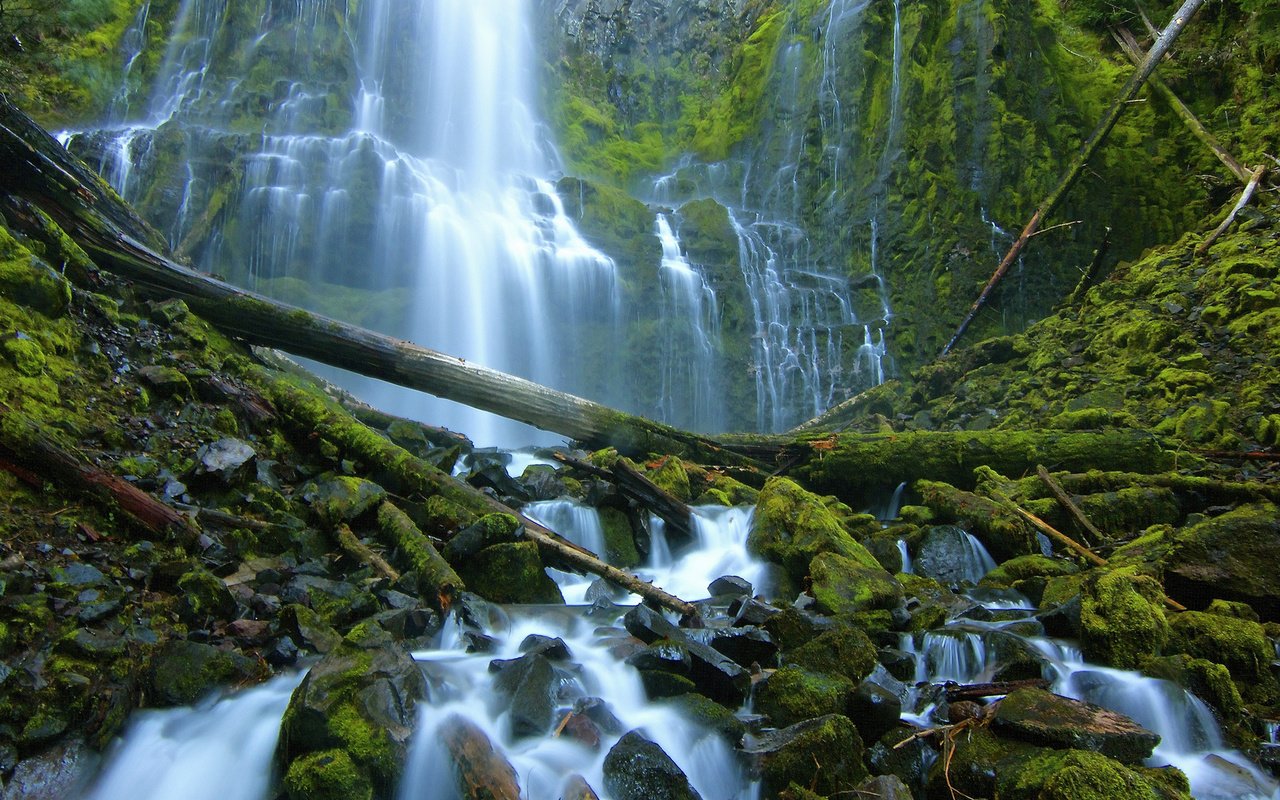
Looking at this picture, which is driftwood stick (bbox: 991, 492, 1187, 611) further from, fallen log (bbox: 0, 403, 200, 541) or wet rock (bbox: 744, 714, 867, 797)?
fallen log (bbox: 0, 403, 200, 541)

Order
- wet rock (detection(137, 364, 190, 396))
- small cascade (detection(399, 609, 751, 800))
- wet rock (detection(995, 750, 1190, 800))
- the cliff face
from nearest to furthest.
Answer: wet rock (detection(995, 750, 1190, 800)) → small cascade (detection(399, 609, 751, 800)) → wet rock (detection(137, 364, 190, 396)) → the cliff face

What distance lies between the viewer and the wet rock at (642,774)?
2.95 metres

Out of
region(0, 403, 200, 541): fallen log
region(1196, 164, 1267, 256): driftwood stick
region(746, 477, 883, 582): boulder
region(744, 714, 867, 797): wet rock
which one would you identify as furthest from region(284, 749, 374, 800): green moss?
region(1196, 164, 1267, 256): driftwood stick

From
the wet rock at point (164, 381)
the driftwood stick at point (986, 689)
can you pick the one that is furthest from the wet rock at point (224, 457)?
the driftwood stick at point (986, 689)

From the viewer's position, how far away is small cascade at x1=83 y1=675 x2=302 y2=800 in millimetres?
2826

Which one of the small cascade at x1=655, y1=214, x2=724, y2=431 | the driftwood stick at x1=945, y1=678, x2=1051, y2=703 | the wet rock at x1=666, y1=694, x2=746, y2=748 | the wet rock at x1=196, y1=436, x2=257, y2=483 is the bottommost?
the wet rock at x1=666, y1=694, x2=746, y2=748

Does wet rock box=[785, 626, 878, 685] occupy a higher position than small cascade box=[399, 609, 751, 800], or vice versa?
wet rock box=[785, 626, 878, 685]

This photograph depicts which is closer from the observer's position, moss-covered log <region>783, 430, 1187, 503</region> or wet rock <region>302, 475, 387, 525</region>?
wet rock <region>302, 475, 387, 525</region>

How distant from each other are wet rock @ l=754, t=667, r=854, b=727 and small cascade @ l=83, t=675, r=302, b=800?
2.41 meters

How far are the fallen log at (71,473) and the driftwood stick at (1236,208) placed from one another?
14.4m

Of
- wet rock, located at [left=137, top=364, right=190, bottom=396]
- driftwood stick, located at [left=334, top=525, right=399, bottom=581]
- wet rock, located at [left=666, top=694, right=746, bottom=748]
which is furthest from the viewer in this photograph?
wet rock, located at [left=137, top=364, right=190, bottom=396]

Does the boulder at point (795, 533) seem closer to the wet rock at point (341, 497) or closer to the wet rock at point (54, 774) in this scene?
the wet rock at point (341, 497)

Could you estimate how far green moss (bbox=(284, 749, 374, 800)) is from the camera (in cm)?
269

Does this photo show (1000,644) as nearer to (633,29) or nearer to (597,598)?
(597,598)
